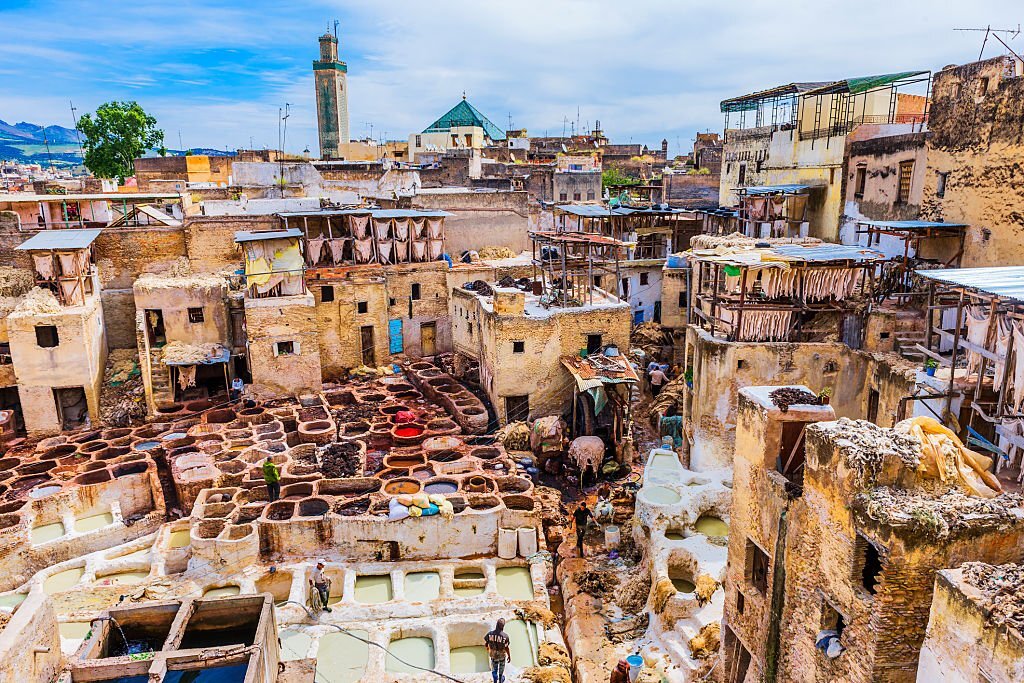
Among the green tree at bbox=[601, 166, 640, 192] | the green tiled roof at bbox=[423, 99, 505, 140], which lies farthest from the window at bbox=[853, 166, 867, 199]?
the green tiled roof at bbox=[423, 99, 505, 140]

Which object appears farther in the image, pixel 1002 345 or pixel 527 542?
pixel 527 542

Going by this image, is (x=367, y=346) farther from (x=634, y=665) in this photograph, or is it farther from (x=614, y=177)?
(x=614, y=177)

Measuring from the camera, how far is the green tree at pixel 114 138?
4719 cm

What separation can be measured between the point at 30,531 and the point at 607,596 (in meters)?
14.0

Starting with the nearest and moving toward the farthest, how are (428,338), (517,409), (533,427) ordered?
(533,427) < (517,409) < (428,338)

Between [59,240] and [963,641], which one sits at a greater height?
[59,240]

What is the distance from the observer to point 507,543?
17.5 metres

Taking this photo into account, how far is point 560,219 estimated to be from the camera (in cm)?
3397

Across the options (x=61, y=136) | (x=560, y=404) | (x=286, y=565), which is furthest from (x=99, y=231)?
(x=61, y=136)

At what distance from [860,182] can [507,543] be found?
18.8 meters

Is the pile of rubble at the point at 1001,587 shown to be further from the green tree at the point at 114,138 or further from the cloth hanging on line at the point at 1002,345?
the green tree at the point at 114,138

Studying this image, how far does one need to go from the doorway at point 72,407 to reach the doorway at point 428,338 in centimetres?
1224

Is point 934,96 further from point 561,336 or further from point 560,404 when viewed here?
point 560,404

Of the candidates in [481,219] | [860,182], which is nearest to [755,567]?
[860,182]
